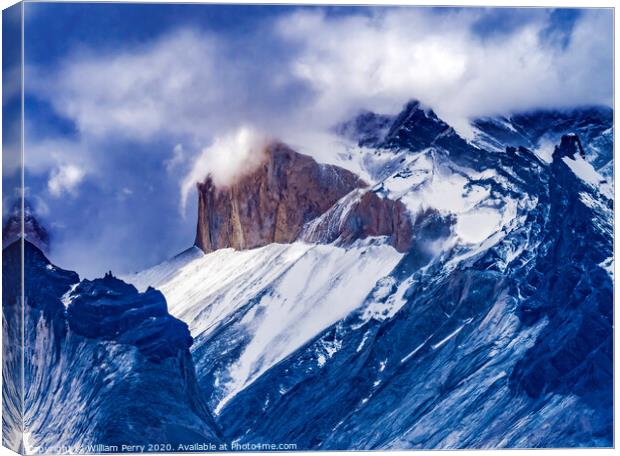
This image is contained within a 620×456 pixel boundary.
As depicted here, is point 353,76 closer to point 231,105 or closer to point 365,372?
point 231,105

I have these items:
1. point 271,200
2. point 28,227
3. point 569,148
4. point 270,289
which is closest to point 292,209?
point 271,200

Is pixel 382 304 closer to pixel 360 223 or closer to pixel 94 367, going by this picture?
pixel 360 223

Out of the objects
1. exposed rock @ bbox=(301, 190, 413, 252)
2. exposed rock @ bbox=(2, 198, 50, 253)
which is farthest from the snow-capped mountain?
exposed rock @ bbox=(2, 198, 50, 253)

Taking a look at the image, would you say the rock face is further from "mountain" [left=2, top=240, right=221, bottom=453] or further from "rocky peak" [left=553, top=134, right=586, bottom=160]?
"rocky peak" [left=553, top=134, right=586, bottom=160]

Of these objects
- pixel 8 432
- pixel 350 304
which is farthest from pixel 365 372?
pixel 8 432

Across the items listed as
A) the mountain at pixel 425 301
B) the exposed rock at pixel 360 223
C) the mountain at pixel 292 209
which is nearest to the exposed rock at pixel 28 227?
the mountain at pixel 425 301

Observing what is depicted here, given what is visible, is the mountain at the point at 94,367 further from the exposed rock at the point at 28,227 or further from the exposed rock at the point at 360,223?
the exposed rock at the point at 360,223
